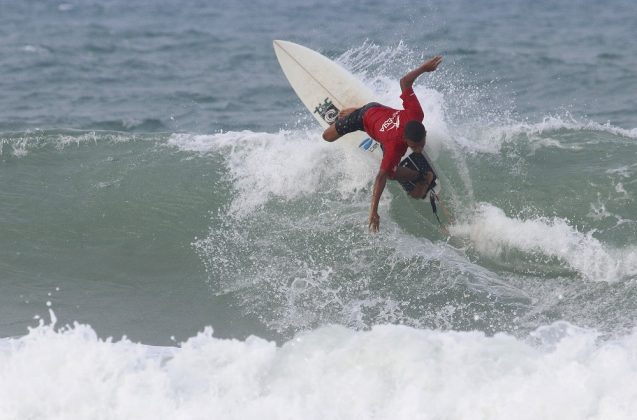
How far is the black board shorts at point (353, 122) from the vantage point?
8.12 meters

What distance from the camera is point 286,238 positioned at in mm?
8258

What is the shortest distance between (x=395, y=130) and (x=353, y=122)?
792 mm

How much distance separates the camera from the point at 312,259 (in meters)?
7.89

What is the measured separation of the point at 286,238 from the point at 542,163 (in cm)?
316

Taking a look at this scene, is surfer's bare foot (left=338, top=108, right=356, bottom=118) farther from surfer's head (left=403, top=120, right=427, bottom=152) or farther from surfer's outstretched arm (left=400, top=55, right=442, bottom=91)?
surfer's head (left=403, top=120, right=427, bottom=152)

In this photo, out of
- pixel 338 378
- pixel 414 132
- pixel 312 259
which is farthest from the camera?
pixel 312 259

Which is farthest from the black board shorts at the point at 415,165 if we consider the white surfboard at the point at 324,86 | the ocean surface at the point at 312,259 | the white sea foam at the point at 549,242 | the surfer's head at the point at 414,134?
the surfer's head at the point at 414,134

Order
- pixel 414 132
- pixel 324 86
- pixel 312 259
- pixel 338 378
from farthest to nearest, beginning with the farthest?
pixel 324 86 < pixel 312 259 < pixel 414 132 < pixel 338 378

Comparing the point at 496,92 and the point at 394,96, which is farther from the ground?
the point at 394,96

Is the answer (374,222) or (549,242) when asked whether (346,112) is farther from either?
(549,242)

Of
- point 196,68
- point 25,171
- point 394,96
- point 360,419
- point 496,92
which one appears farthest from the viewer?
point 196,68

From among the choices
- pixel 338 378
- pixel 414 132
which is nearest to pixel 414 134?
pixel 414 132

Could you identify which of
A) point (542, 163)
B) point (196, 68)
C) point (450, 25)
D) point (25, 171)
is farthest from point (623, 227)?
point (450, 25)

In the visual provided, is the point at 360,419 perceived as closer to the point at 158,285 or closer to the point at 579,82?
the point at 158,285
